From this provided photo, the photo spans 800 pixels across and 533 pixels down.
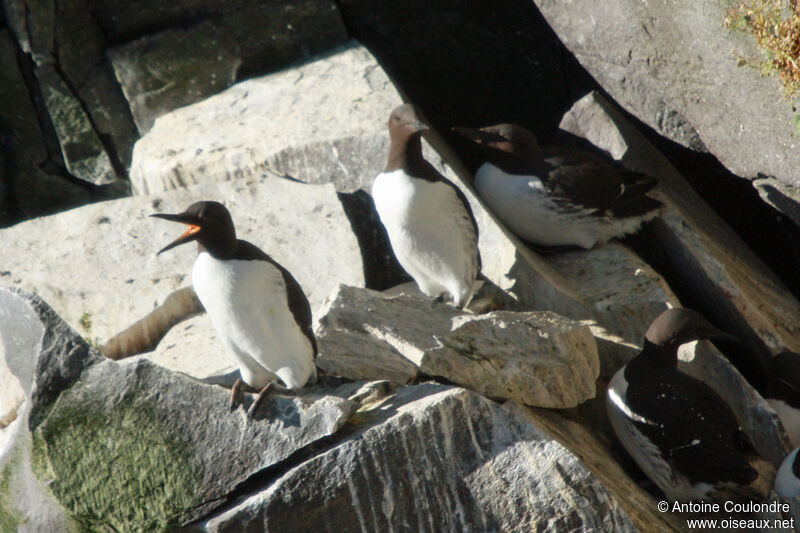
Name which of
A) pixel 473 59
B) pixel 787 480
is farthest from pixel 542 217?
pixel 787 480

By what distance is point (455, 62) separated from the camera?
6.14 m

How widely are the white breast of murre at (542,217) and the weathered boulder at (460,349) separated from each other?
116 cm

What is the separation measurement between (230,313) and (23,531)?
38.9 inches

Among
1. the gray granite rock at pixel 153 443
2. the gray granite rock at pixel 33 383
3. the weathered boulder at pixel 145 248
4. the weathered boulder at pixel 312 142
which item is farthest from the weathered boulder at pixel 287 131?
the gray granite rock at pixel 153 443

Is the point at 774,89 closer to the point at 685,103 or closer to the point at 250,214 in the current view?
the point at 685,103

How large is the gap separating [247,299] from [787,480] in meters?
2.31

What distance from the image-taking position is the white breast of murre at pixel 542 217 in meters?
4.89

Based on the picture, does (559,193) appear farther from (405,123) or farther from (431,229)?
(405,123)

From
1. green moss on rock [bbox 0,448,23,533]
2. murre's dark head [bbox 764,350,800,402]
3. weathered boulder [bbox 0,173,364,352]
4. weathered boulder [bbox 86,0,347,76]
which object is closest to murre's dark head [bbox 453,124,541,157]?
weathered boulder [bbox 0,173,364,352]

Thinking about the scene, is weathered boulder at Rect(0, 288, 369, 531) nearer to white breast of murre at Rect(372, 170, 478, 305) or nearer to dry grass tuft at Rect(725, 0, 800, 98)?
white breast of murre at Rect(372, 170, 478, 305)

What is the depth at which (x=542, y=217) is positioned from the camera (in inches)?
193

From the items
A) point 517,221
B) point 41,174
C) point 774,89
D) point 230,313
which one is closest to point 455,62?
point 517,221

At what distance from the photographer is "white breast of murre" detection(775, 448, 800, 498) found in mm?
3715

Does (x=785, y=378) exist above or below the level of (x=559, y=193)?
below
